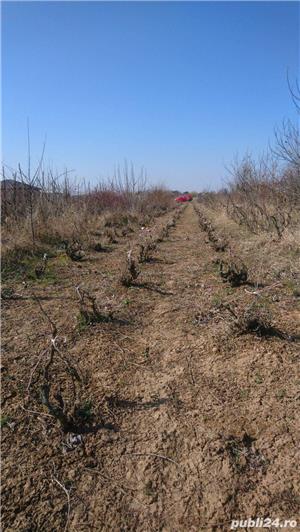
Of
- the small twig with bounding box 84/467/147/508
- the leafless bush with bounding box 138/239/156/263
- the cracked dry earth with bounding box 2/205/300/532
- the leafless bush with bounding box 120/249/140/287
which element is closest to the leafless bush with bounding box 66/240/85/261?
the leafless bush with bounding box 138/239/156/263

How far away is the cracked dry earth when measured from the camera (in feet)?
5.28

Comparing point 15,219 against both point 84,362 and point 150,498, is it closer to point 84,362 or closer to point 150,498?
point 84,362

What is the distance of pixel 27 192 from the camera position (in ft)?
26.5

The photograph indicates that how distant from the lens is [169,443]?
198 cm

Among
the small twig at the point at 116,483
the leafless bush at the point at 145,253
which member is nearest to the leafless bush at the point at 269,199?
the leafless bush at the point at 145,253

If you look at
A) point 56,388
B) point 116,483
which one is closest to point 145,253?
point 56,388

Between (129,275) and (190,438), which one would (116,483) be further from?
(129,275)

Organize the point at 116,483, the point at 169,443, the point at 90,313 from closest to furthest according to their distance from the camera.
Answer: the point at 116,483 → the point at 169,443 → the point at 90,313

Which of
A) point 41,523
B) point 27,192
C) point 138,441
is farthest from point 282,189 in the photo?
point 41,523

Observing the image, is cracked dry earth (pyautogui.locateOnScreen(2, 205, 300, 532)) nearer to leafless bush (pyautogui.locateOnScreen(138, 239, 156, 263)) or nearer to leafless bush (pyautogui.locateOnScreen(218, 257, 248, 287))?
leafless bush (pyautogui.locateOnScreen(218, 257, 248, 287))

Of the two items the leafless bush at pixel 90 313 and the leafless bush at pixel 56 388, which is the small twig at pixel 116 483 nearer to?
the leafless bush at pixel 56 388

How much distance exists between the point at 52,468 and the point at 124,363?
3.46 ft

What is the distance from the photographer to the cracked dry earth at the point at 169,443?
5.28ft

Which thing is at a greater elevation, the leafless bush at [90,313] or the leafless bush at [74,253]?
the leafless bush at [74,253]
